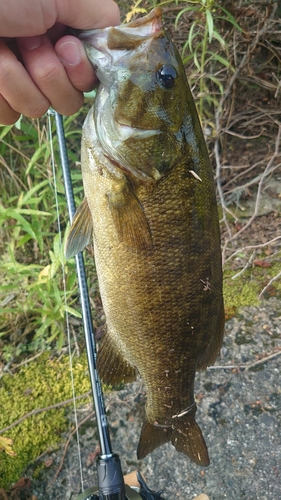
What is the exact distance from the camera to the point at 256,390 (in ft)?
7.51

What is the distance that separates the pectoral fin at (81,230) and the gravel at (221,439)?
52.4 inches

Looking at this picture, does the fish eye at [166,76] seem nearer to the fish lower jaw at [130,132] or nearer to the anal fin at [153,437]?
the fish lower jaw at [130,132]

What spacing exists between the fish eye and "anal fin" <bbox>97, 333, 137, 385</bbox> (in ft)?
2.88

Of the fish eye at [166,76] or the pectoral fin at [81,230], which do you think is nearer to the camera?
the fish eye at [166,76]

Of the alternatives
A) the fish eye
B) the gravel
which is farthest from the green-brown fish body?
the gravel

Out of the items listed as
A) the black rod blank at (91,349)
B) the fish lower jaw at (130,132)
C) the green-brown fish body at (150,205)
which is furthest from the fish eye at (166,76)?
the black rod blank at (91,349)

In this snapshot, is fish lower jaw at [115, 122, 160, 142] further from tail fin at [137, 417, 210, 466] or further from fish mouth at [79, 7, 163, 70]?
tail fin at [137, 417, 210, 466]

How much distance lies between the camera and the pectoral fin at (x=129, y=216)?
1232mm

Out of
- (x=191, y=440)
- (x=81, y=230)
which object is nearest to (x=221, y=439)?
(x=191, y=440)

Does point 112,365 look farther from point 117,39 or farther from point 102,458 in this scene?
point 117,39

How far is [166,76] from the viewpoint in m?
1.16

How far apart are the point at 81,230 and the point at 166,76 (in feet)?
1.78

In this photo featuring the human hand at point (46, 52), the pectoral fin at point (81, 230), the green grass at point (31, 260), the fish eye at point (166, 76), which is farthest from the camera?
the green grass at point (31, 260)

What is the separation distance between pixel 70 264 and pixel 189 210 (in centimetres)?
153
